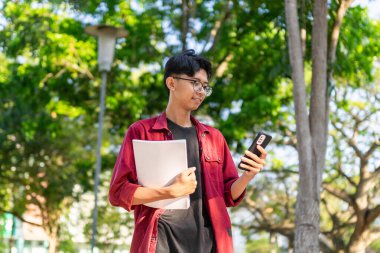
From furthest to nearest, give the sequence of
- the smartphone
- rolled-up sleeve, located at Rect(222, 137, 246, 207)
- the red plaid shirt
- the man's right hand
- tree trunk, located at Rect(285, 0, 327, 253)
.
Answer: tree trunk, located at Rect(285, 0, 327, 253) < rolled-up sleeve, located at Rect(222, 137, 246, 207) < the smartphone < the red plaid shirt < the man's right hand

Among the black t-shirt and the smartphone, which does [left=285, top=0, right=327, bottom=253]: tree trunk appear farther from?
the black t-shirt

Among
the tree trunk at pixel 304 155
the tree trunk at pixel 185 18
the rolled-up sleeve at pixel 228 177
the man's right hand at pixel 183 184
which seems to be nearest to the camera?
the man's right hand at pixel 183 184

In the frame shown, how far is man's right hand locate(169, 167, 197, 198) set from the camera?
2824mm

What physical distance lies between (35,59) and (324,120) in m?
8.88

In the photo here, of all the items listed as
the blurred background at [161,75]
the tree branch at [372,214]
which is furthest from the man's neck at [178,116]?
the tree branch at [372,214]

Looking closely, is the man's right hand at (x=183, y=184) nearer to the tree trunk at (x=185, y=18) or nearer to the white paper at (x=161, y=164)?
the white paper at (x=161, y=164)

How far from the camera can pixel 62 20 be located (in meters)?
16.4

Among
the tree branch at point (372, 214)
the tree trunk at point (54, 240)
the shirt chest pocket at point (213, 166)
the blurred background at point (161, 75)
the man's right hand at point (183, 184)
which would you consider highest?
the blurred background at point (161, 75)

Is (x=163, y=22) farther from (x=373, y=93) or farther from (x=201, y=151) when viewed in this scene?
(x=201, y=151)

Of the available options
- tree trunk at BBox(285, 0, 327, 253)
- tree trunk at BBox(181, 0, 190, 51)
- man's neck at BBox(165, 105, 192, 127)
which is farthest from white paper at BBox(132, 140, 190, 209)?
tree trunk at BBox(181, 0, 190, 51)

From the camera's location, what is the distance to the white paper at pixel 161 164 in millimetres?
2877

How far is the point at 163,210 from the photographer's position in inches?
116

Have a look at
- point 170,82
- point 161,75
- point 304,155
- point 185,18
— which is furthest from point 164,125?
point 161,75

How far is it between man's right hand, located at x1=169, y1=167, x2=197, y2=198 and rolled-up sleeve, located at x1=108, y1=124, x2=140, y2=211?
0.53ft
